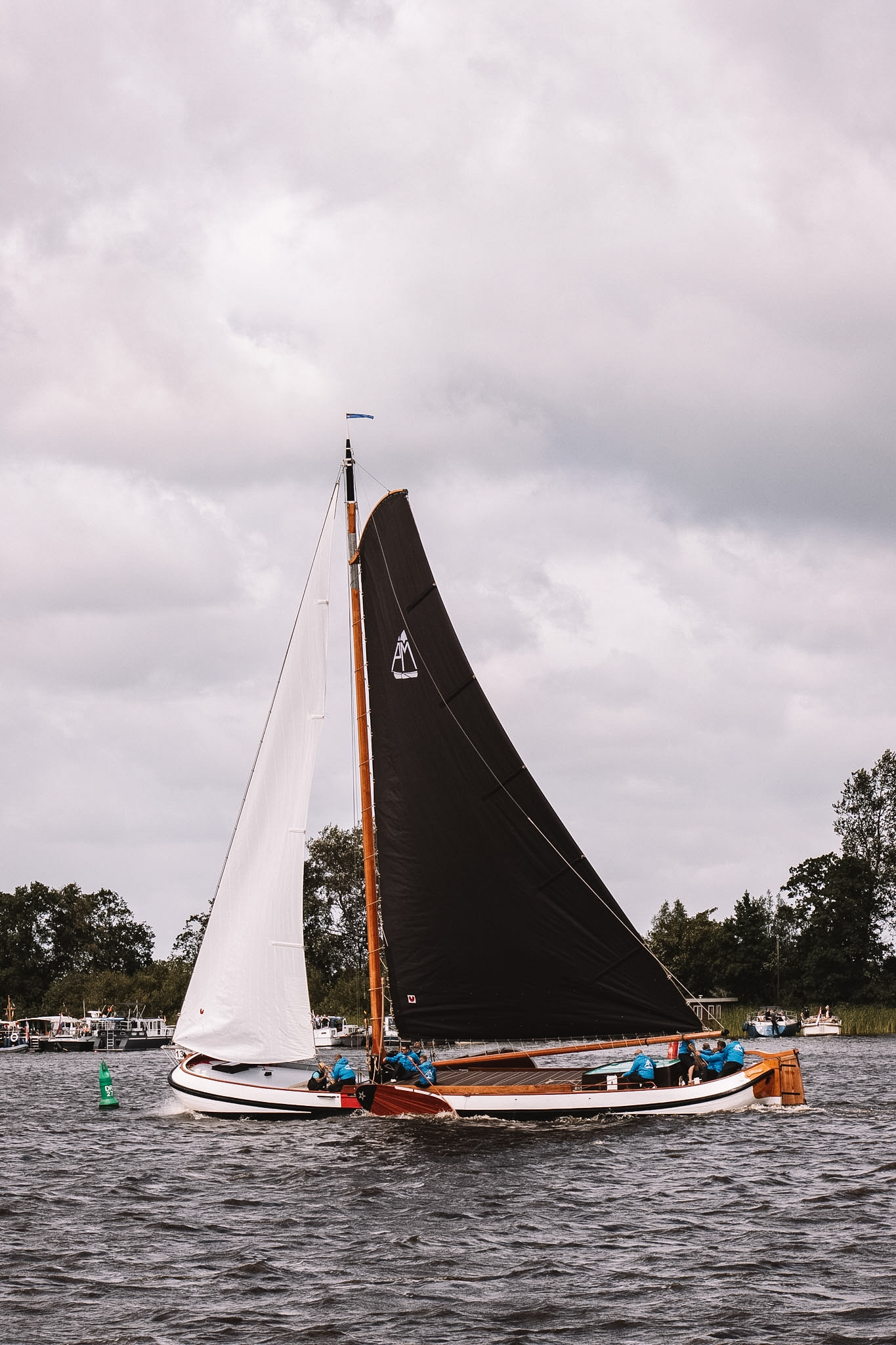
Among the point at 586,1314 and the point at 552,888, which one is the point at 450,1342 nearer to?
the point at 586,1314

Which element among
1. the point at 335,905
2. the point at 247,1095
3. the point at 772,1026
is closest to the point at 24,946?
the point at 335,905

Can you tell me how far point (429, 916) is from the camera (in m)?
38.2

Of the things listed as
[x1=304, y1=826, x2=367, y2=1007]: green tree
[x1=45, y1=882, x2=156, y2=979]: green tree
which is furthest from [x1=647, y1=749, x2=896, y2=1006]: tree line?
[x1=45, y1=882, x2=156, y2=979]: green tree

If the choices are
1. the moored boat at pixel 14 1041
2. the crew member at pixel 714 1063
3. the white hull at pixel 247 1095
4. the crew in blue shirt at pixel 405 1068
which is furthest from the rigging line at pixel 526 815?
the moored boat at pixel 14 1041

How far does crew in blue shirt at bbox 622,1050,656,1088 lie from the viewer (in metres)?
37.5

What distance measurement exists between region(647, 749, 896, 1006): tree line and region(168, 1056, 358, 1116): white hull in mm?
88951

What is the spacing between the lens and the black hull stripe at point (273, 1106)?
123ft

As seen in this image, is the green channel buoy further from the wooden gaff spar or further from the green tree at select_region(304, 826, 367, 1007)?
the green tree at select_region(304, 826, 367, 1007)

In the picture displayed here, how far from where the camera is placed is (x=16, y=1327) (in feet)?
60.5

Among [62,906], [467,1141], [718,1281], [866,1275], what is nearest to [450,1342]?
[718,1281]

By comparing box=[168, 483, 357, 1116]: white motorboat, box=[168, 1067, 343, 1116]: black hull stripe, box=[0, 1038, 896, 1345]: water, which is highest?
box=[168, 483, 357, 1116]: white motorboat

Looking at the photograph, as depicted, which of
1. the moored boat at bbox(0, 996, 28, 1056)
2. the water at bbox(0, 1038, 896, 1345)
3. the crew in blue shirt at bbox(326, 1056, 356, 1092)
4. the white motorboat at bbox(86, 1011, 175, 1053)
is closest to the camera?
the water at bbox(0, 1038, 896, 1345)

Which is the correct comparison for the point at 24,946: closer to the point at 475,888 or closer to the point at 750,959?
the point at 750,959

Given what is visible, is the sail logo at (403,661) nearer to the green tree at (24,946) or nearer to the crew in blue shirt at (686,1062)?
the crew in blue shirt at (686,1062)
